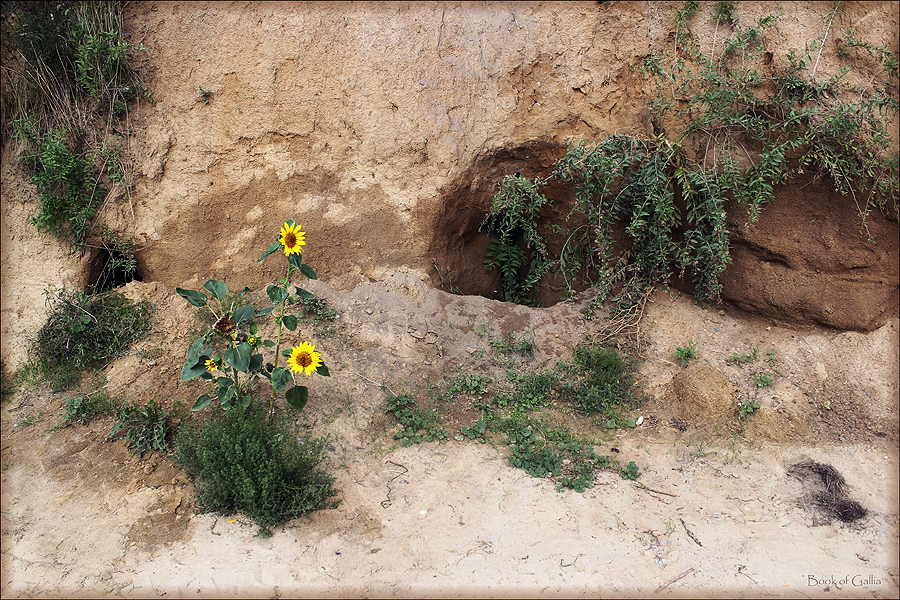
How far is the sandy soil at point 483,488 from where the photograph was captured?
2688mm

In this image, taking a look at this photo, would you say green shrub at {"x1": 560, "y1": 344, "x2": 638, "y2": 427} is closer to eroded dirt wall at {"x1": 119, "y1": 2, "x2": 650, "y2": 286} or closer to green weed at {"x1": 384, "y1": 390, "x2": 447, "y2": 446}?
green weed at {"x1": 384, "y1": 390, "x2": 447, "y2": 446}

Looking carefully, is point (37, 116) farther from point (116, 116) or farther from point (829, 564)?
point (829, 564)

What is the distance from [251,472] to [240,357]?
633 millimetres

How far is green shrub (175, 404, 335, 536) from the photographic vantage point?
296 centimetres

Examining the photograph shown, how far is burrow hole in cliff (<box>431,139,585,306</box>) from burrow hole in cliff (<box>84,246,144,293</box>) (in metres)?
2.43

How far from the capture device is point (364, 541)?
2.87m

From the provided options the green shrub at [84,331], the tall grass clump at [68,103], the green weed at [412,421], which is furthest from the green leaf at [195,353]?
the tall grass clump at [68,103]

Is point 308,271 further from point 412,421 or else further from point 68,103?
point 68,103

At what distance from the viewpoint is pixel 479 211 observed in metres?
4.92

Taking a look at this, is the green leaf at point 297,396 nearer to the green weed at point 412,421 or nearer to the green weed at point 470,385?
the green weed at point 412,421

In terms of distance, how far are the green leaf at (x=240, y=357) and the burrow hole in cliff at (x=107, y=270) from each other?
187cm

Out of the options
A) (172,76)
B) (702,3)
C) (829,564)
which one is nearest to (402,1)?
(172,76)

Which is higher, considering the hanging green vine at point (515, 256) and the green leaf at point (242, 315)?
the hanging green vine at point (515, 256)

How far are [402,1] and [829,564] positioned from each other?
4785mm
